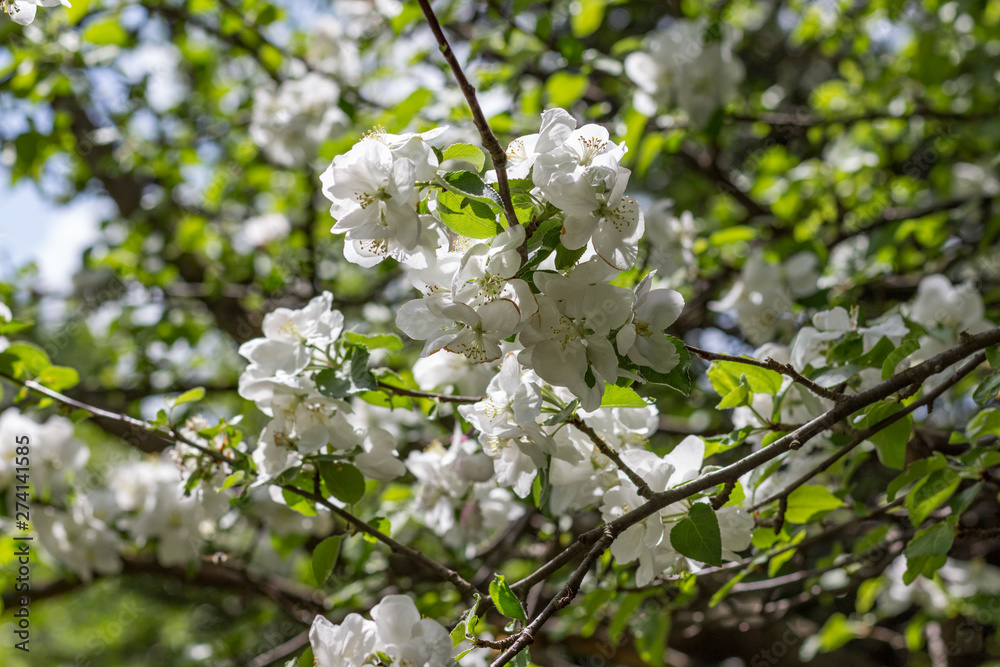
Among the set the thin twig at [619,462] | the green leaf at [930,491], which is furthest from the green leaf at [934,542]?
the thin twig at [619,462]

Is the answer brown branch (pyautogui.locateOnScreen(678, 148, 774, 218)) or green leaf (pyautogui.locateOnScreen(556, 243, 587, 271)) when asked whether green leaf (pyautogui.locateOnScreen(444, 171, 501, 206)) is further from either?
brown branch (pyautogui.locateOnScreen(678, 148, 774, 218))

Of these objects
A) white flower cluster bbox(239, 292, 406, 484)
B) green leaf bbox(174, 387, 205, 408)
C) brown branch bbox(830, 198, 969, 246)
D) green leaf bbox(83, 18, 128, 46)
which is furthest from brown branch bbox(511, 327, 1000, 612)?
green leaf bbox(83, 18, 128, 46)

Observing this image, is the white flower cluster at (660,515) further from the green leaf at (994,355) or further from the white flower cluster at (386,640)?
the green leaf at (994,355)

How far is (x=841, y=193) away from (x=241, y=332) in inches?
107

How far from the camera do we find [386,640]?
130 centimetres

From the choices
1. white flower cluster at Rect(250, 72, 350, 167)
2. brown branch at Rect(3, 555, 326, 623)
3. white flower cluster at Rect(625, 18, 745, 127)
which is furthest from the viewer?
white flower cluster at Rect(250, 72, 350, 167)

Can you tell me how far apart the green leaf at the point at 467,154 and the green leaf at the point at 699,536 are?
63cm

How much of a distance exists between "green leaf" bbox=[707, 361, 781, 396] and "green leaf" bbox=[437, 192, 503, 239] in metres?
0.57

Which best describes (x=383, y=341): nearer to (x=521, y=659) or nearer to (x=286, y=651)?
(x=521, y=659)

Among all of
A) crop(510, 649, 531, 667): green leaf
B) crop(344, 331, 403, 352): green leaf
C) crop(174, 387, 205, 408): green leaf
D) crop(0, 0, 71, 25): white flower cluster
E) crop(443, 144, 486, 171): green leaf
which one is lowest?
crop(510, 649, 531, 667): green leaf

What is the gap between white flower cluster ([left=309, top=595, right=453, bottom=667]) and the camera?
4.04ft

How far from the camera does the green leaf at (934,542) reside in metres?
1.29

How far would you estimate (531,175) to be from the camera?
1101mm

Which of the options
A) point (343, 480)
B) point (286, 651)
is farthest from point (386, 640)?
point (286, 651)
